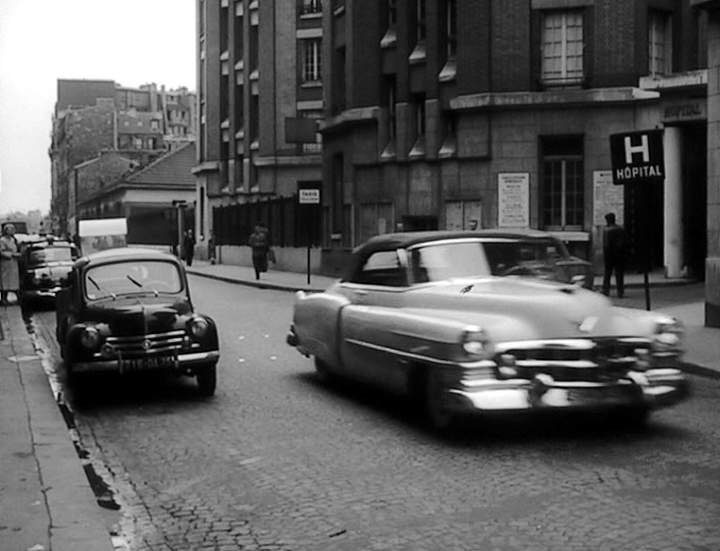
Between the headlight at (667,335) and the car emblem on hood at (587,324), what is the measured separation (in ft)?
1.92

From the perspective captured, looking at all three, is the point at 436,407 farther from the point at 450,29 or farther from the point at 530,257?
the point at 450,29

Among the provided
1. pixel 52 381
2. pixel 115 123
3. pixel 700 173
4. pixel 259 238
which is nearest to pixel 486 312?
pixel 52 381

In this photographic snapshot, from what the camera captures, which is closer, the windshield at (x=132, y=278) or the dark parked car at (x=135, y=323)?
the dark parked car at (x=135, y=323)

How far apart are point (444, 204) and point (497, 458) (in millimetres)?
23350

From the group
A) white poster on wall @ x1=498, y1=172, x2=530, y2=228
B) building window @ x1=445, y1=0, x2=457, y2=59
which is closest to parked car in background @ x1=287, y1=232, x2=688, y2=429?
white poster on wall @ x1=498, y1=172, x2=530, y2=228

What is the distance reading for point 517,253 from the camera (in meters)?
9.99

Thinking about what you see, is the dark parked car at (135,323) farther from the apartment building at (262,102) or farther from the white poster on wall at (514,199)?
the apartment building at (262,102)

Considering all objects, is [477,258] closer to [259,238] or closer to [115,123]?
[259,238]

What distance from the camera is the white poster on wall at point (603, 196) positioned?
29.4 metres

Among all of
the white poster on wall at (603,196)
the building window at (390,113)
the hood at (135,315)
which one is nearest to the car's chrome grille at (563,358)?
the hood at (135,315)

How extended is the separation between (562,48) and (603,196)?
4.14 metres

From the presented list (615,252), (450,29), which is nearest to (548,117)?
(450,29)

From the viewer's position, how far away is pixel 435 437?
29.5ft

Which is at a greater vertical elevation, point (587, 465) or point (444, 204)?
point (444, 204)
